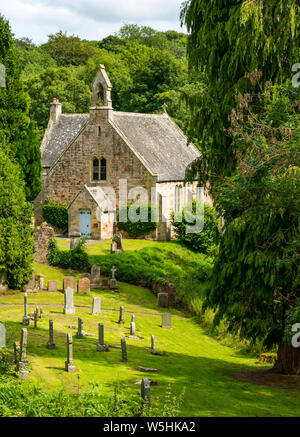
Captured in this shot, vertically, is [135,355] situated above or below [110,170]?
below

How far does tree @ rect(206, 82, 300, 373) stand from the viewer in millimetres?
15859

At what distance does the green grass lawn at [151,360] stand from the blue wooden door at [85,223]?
13141 millimetres

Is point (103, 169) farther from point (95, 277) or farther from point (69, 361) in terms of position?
point (69, 361)

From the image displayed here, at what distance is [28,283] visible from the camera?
31328 millimetres

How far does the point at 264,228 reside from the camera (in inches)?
642

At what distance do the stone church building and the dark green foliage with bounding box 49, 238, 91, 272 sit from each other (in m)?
7.21

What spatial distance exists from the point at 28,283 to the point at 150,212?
50.5ft

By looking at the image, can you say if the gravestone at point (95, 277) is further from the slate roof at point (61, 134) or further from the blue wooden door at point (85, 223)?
the slate roof at point (61, 134)

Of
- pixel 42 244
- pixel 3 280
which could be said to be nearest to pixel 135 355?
pixel 3 280

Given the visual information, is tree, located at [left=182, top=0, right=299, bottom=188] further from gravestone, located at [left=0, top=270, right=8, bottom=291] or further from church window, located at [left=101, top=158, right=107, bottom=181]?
church window, located at [left=101, top=158, right=107, bottom=181]

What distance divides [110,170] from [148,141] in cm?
394

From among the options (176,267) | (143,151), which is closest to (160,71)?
(143,151)

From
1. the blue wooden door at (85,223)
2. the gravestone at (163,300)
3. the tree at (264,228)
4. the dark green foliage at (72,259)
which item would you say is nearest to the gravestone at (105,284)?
the dark green foliage at (72,259)

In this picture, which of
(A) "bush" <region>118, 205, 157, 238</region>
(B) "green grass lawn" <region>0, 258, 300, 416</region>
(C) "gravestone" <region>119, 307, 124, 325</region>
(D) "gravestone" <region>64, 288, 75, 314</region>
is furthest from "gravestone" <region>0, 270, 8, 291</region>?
(A) "bush" <region>118, 205, 157, 238</region>
